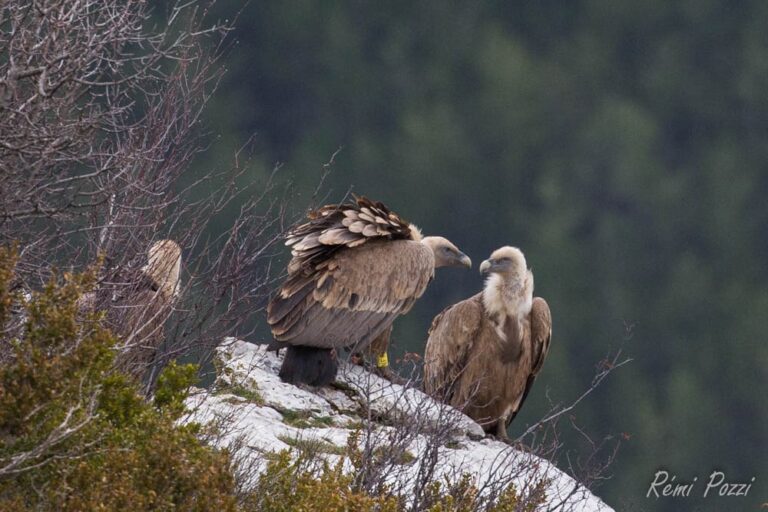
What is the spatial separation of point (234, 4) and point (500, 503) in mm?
23209

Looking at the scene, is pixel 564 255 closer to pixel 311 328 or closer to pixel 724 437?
pixel 724 437

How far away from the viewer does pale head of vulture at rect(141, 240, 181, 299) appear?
802cm

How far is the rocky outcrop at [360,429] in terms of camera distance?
23.0 ft

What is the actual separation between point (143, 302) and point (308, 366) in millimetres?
1550

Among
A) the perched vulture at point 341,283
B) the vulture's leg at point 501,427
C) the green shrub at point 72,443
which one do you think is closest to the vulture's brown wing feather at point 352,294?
the perched vulture at point 341,283

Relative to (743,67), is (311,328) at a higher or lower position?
lower

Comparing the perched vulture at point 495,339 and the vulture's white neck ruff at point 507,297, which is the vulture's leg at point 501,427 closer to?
the perched vulture at point 495,339

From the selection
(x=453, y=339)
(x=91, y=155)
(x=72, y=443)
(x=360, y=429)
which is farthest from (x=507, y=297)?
(x=72, y=443)

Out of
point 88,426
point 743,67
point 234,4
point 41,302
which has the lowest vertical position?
point 88,426

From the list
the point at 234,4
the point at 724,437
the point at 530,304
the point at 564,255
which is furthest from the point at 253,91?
the point at 530,304

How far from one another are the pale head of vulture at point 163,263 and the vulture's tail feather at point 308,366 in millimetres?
872

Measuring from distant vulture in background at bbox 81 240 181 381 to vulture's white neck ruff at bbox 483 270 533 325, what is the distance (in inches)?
90.1

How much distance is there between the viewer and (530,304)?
33.7ft

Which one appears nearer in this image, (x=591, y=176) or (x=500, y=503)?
(x=500, y=503)
